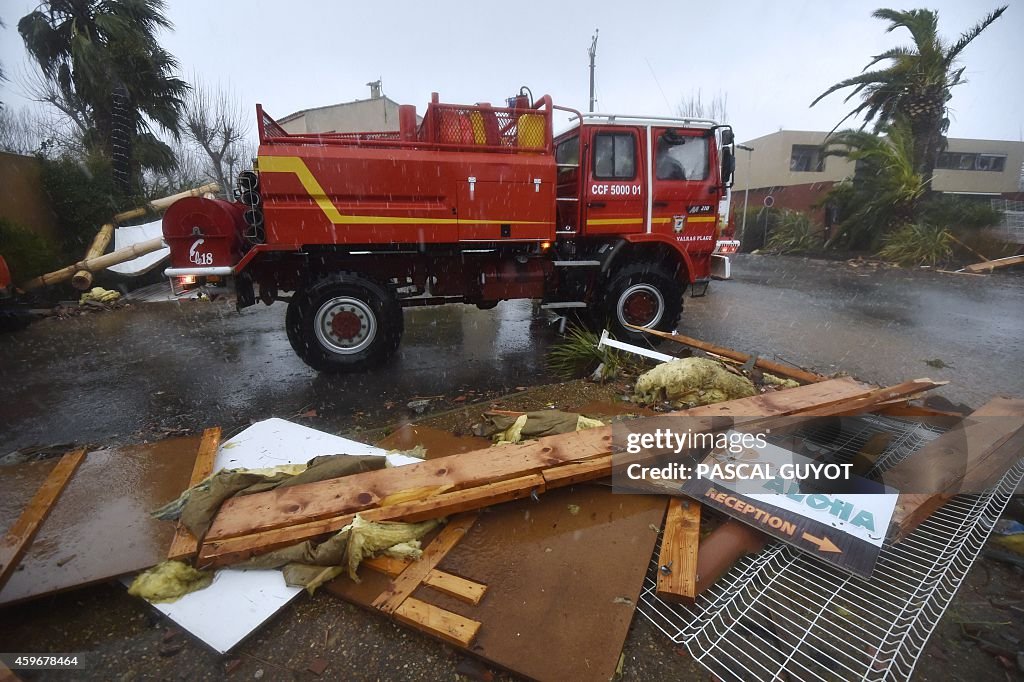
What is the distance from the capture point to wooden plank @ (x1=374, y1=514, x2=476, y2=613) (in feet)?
6.01

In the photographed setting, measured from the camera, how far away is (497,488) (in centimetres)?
227

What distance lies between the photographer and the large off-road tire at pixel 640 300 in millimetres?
5164

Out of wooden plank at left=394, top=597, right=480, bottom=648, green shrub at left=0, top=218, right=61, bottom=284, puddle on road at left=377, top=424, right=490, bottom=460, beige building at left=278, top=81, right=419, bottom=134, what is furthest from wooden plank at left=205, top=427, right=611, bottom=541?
beige building at left=278, top=81, right=419, bottom=134

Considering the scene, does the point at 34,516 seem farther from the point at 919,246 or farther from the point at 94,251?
the point at 919,246

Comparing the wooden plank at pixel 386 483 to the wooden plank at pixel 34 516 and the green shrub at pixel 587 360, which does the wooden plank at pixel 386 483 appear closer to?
the wooden plank at pixel 34 516

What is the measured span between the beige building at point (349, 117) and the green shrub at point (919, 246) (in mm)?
20413

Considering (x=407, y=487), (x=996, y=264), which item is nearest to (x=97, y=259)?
(x=407, y=487)

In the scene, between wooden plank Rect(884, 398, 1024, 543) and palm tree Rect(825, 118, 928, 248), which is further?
palm tree Rect(825, 118, 928, 248)

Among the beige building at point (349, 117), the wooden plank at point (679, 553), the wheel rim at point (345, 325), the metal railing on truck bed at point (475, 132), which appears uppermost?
the beige building at point (349, 117)

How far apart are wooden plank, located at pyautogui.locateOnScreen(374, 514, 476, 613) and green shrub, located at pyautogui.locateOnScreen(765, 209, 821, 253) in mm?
16614

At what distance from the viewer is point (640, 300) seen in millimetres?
5305

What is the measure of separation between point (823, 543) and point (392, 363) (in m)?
4.12

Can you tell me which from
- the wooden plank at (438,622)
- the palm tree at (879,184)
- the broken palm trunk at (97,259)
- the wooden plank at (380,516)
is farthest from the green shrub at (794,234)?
the wooden plank at (438,622)

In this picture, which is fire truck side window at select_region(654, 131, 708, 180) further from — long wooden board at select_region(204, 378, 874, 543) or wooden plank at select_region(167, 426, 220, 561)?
wooden plank at select_region(167, 426, 220, 561)
